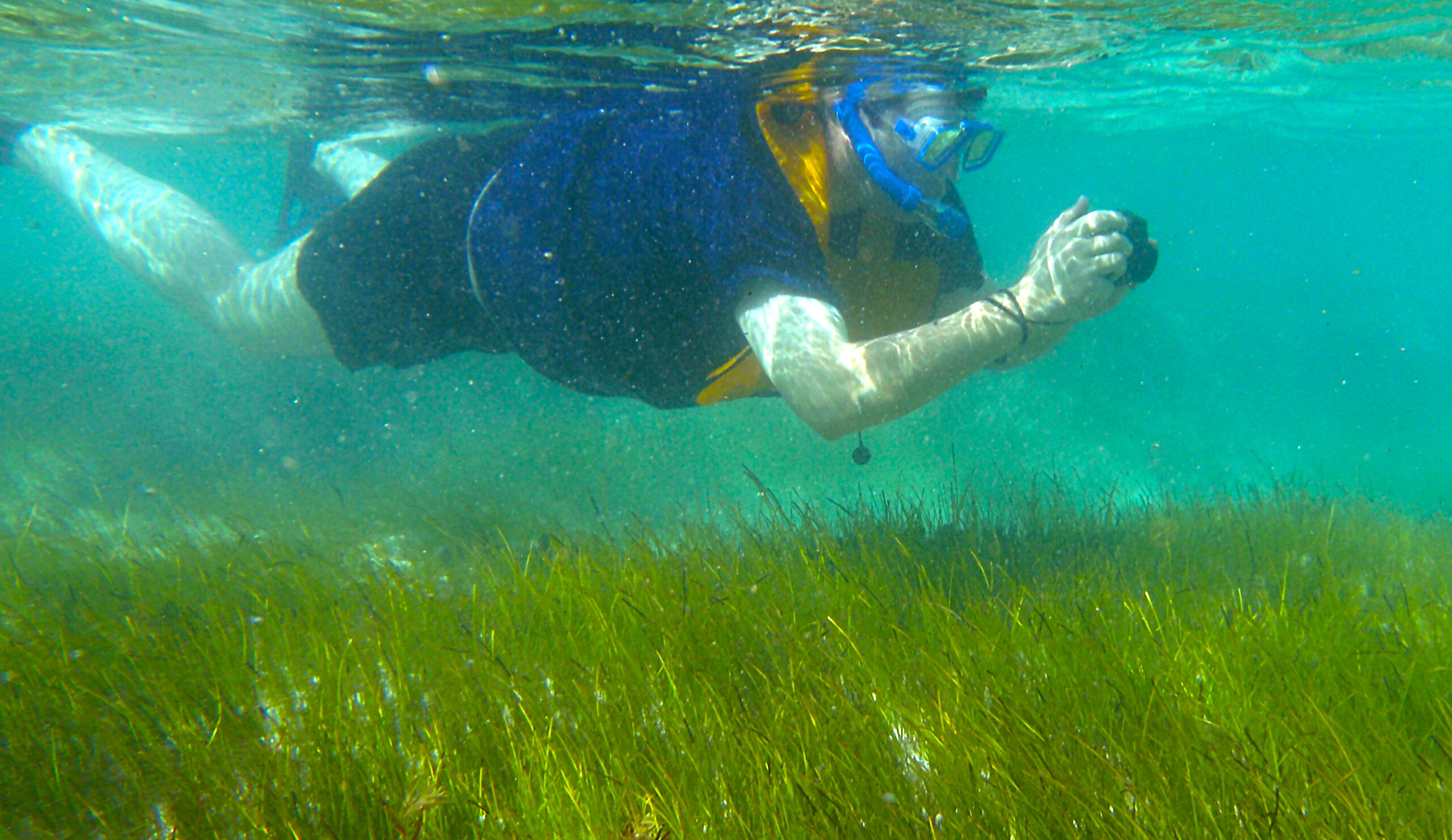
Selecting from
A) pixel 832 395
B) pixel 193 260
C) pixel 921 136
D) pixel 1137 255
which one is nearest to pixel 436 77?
pixel 193 260

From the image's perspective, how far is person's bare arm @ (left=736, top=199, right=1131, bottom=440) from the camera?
3008 mm

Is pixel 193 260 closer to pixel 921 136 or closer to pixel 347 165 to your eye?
pixel 347 165

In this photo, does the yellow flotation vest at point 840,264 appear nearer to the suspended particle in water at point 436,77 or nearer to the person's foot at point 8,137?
the suspended particle in water at point 436,77

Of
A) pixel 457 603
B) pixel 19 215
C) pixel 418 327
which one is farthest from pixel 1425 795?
pixel 19 215

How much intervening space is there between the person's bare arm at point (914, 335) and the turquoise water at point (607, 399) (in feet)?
9.81

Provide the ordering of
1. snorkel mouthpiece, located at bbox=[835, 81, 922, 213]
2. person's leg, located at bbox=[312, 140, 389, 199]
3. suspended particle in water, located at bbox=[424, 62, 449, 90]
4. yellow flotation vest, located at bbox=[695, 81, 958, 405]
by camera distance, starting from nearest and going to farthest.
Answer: snorkel mouthpiece, located at bbox=[835, 81, 922, 213], yellow flotation vest, located at bbox=[695, 81, 958, 405], person's leg, located at bbox=[312, 140, 389, 199], suspended particle in water, located at bbox=[424, 62, 449, 90]

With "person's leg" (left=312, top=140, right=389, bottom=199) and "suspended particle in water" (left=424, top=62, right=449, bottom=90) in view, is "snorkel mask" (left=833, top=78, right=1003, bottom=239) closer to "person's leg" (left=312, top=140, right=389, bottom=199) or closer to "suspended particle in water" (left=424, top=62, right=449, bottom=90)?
"person's leg" (left=312, top=140, right=389, bottom=199)

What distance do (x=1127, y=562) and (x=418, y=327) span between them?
512 cm

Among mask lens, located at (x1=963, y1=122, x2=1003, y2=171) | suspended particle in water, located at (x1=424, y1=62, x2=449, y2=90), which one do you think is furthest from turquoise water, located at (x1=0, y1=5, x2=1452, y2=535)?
mask lens, located at (x1=963, y1=122, x2=1003, y2=171)

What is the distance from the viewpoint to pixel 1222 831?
4.45 feet

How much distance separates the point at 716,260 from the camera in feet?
10.5

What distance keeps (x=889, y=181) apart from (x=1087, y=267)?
107cm

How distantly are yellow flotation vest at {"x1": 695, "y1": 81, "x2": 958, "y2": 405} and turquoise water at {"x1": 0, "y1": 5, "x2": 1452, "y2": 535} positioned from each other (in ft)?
8.52

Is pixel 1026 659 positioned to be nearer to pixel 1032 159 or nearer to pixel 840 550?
pixel 840 550
